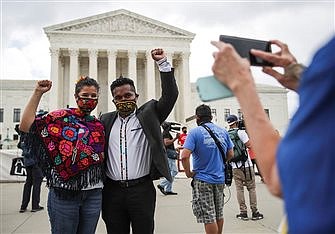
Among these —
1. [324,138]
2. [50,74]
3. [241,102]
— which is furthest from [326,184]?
[50,74]

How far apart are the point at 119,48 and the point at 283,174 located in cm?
4928

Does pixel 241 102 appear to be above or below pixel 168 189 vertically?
above

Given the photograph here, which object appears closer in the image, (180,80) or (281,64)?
(281,64)

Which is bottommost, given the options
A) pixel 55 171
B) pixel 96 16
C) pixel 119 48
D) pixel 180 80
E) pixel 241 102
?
pixel 55 171

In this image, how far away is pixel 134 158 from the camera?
10.2 feet

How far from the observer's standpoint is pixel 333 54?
826mm

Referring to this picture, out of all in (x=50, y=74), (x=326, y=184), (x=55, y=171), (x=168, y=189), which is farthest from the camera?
(x=50, y=74)

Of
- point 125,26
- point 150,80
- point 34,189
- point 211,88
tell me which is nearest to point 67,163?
point 211,88

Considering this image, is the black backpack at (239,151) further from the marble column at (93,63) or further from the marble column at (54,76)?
the marble column at (54,76)

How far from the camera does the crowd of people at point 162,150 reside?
0.82 metres

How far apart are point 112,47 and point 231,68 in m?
49.1

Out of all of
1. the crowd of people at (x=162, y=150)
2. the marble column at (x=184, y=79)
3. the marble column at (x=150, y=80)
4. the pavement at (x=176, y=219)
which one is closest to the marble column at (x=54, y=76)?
the marble column at (x=150, y=80)

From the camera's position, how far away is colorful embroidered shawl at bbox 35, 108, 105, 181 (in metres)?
2.85

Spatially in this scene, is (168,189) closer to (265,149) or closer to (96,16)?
(265,149)
